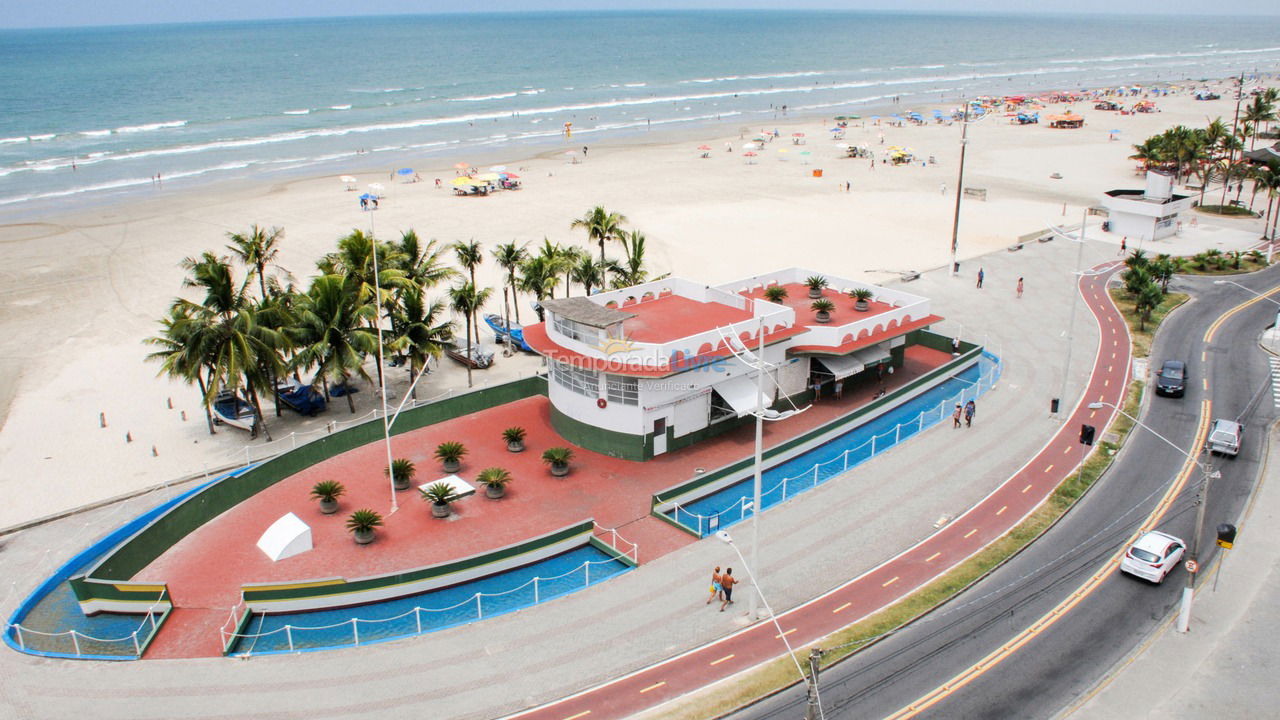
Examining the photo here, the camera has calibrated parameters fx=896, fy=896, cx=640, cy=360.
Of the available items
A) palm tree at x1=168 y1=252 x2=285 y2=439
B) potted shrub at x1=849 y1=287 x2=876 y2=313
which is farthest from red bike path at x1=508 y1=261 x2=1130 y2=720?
palm tree at x1=168 y1=252 x2=285 y2=439

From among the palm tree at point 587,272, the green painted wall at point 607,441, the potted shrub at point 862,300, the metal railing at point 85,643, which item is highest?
the palm tree at point 587,272

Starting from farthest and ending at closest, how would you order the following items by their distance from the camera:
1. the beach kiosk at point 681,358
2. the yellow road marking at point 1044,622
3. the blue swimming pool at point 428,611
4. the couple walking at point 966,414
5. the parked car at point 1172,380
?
the parked car at point 1172,380 → the couple walking at point 966,414 → the beach kiosk at point 681,358 → the blue swimming pool at point 428,611 → the yellow road marking at point 1044,622

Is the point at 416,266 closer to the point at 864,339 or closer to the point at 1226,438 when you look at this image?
the point at 864,339

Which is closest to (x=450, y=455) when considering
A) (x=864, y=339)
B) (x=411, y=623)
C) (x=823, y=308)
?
(x=411, y=623)

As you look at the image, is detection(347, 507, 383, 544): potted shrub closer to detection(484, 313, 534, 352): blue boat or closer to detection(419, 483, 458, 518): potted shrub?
detection(419, 483, 458, 518): potted shrub

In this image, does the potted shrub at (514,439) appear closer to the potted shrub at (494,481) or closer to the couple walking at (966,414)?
the potted shrub at (494,481)

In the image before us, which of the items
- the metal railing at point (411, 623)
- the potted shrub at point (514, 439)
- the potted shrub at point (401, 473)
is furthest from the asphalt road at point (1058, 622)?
the potted shrub at point (514, 439)
